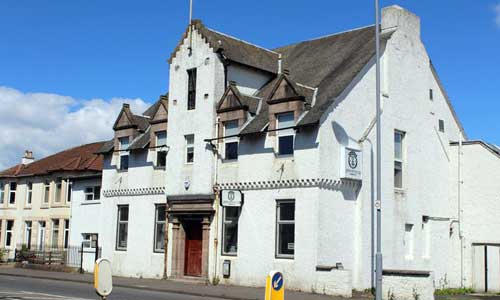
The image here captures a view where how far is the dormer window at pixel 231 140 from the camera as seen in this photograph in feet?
89.2

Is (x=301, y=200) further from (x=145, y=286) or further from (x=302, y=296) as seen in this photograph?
(x=145, y=286)

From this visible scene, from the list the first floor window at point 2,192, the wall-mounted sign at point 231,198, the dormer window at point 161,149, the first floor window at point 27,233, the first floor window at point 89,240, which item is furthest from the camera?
the first floor window at point 2,192

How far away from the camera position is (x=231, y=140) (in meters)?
27.3

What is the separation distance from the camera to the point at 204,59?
28.4 meters

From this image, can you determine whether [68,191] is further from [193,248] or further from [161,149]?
[193,248]

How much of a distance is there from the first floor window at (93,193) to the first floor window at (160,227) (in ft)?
24.6

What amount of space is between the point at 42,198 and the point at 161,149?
16.3m

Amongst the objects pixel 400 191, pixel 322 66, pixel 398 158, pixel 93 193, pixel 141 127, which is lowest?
pixel 400 191

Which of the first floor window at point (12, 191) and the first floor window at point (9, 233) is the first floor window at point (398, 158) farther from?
the first floor window at point (12, 191)

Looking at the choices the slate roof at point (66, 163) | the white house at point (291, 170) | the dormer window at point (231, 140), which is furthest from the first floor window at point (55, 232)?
the dormer window at point (231, 140)

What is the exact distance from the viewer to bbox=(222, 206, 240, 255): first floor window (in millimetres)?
26688

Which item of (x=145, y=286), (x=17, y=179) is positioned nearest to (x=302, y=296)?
(x=145, y=286)

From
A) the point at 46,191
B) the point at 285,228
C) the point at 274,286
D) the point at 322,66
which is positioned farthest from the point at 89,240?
the point at 274,286

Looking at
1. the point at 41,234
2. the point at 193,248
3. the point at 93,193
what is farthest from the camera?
the point at 41,234
